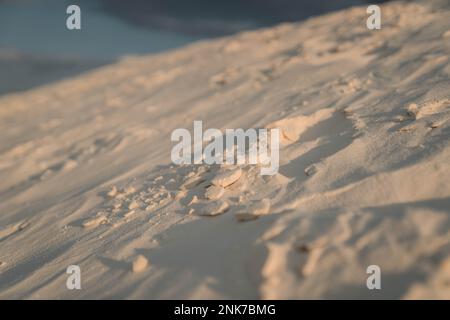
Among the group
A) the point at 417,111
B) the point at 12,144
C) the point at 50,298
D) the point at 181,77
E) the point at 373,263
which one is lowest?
the point at 50,298

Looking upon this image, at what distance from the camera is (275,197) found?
1695mm

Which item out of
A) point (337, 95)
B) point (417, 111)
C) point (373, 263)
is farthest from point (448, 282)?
point (337, 95)

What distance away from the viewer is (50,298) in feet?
4.91

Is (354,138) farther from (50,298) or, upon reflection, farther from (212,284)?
(50,298)

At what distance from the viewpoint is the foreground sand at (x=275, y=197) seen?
1.30 metres

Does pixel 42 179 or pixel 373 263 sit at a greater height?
pixel 42 179

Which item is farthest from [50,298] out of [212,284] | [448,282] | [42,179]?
[42,179]

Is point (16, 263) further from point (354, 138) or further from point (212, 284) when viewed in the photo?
point (354, 138)

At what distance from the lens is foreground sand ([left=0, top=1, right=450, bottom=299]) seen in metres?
1.30

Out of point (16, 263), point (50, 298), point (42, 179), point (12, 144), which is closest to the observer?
point (50, 298)

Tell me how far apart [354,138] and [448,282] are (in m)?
0.98

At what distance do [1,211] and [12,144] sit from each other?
2189 millimetres

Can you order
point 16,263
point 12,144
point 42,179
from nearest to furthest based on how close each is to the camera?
point 16,263 → point 42,179 → point 12,144

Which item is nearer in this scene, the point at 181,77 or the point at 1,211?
the point at 1,211
